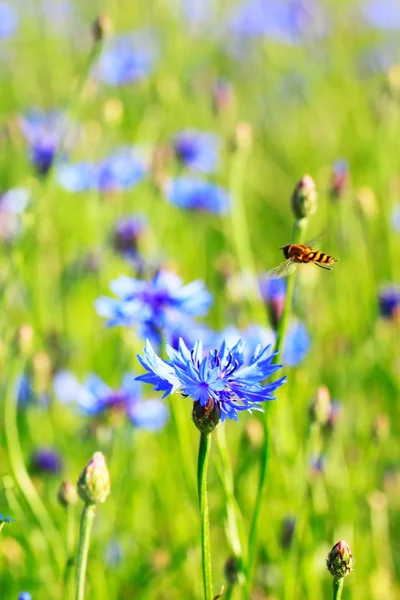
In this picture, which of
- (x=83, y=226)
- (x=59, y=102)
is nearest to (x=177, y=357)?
(x=83, y=226)

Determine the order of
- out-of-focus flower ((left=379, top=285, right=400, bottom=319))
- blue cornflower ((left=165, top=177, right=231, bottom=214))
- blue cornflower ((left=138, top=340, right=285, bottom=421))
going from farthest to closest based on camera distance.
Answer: blue cornflower ((left=165, top=177, right=231, bottom=214))
out-of-focus flower ((left=379, top=285, right=400, bottom=319))
blue cornflower ((left=138, top=340, right=285, bottom=421))

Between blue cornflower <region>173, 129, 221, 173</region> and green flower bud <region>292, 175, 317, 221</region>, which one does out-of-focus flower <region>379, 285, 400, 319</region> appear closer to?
green flower bud <region>292, 175, 317, 221</region>

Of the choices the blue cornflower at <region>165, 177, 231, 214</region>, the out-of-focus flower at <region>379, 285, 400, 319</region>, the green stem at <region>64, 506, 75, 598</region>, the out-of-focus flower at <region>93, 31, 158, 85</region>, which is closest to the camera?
the green stem at <region>64, 506, 75, 598</region>

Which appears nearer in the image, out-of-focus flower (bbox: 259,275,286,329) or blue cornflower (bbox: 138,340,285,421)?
blue cornflower (bbox: 138,340,285,421)

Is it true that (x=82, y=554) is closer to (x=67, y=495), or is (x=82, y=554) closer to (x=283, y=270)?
(x=67, y=495)

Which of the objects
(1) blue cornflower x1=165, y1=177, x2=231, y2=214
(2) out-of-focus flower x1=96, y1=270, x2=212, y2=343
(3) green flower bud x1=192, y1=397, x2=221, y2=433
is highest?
(1) blue cornflower x1=165, y1=177, x2=231, y2=214

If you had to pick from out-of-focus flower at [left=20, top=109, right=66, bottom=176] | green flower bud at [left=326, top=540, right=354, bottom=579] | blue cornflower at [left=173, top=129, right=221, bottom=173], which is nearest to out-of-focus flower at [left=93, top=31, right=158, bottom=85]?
blue cornflower at [left=173, top=129, right=221, bottom=173]
